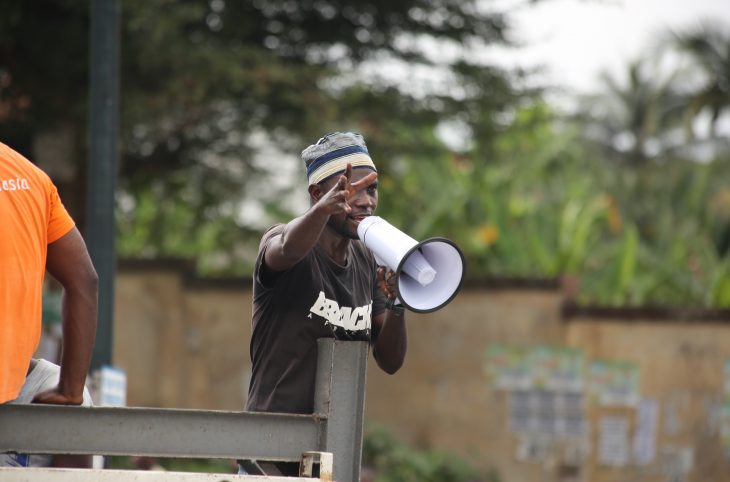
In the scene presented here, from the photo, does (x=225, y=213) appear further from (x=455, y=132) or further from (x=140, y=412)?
(x=140, y=412)

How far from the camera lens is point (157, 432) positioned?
11.1ft

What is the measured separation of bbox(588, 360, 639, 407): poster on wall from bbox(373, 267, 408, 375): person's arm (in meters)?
7.88

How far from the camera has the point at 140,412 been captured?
334cm

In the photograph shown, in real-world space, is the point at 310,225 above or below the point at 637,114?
below

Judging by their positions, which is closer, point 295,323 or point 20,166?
point 20,166

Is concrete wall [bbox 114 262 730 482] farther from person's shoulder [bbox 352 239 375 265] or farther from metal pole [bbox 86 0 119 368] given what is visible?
person's shoulder [bbox 352 239 375 265]

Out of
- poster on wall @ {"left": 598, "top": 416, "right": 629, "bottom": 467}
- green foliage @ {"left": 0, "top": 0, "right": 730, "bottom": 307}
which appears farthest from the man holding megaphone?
poster on wall @ {"left": 598, "top": 416, "right": 629, "bottom": 467}

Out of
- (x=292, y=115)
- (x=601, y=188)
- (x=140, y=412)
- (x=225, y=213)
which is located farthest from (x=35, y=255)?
(x=601, y=188)

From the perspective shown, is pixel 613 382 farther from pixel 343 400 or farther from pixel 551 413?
pixel 343 400

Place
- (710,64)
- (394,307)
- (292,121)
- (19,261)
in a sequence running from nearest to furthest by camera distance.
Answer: (19,261) → (394,307) → (292,121) → (710,64)

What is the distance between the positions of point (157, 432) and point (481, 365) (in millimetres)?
8790

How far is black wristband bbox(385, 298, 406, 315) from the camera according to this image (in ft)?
12.3

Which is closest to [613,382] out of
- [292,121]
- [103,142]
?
[292,121]

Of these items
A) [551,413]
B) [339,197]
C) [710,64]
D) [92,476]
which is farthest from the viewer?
[710,64]
